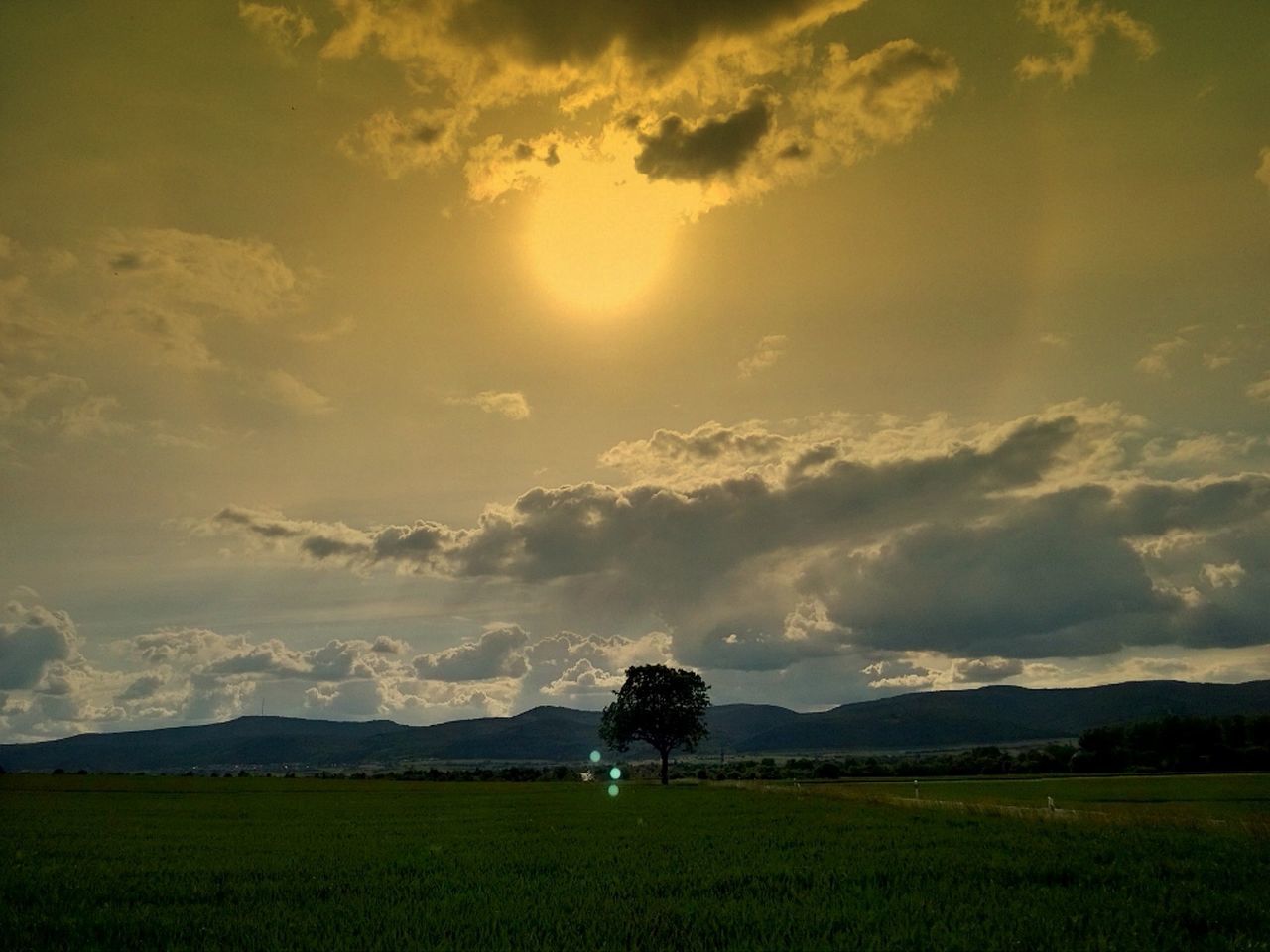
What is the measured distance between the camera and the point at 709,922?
15422mm

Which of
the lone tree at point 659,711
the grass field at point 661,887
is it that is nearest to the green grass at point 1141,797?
the grass field at point 661,887

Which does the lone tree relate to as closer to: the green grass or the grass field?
the green grass

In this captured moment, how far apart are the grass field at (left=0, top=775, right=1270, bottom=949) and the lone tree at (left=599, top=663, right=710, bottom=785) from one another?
9440cm

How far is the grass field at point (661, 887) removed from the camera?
48.1 feet

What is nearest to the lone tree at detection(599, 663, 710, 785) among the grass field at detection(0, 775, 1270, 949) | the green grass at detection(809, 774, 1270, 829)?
the green grass at detection(809, 774, 1270, 829)

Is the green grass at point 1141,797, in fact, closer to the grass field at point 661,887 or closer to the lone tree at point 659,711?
the grass field at point 661,887

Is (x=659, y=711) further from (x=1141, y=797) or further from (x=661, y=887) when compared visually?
(x=661, y=887)

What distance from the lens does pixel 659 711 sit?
13200 centimetres

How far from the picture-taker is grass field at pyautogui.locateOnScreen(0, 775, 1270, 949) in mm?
14648

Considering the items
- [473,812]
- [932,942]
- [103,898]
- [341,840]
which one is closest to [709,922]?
[932,942]

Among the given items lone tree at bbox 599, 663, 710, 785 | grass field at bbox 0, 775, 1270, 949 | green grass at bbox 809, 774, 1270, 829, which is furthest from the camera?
lone tree at bbox 599, 663, 710, 785

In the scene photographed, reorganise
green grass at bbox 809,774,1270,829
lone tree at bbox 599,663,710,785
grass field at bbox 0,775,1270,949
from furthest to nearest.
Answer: lone tree at bbox 599,663,710,785 → green grass at bbox 809,774,1270,829 → grass field at bbox 0,775,1270,949

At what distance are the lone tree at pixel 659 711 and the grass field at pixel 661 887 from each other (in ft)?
310

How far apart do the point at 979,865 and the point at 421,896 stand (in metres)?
13.9
